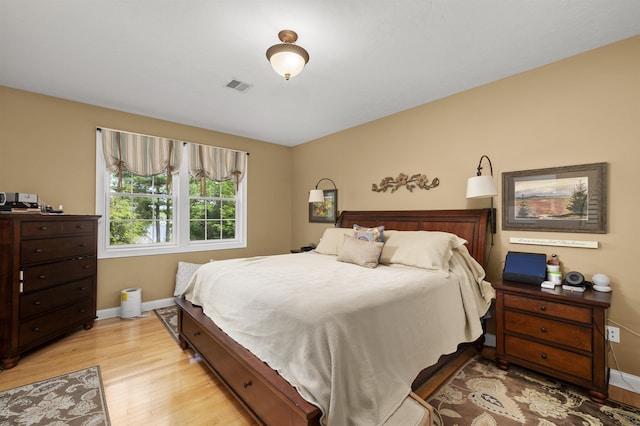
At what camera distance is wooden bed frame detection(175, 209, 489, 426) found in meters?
1.37

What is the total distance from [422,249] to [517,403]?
1234 mm

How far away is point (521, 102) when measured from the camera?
8.63ft

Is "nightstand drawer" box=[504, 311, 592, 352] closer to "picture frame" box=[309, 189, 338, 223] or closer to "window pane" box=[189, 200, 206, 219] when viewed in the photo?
"picture frame" box=[309, 189, 338, 223]

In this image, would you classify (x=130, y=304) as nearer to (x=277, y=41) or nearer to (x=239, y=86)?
(x=239, y=86)

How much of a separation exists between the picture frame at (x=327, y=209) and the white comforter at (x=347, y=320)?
1.95 m

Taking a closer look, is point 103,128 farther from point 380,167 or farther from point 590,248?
point 590,248

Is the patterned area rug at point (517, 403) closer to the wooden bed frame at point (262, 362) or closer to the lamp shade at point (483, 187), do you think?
the wooden bed frame at point (262, 362)

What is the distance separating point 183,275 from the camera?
12.8 feet

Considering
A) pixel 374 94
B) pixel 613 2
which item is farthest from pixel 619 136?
pixel 374 94

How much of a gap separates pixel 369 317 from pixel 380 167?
2.65m

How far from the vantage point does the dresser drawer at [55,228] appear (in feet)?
8.19

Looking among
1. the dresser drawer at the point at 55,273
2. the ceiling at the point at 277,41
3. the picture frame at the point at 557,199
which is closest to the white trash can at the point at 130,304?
the dresser drawer at the point at 55,273

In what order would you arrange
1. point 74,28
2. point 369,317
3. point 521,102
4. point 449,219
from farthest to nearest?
point 449,219, point 521,102, point 74,28, point 369,317

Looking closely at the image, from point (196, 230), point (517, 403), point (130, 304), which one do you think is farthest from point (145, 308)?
point (517, 403)
